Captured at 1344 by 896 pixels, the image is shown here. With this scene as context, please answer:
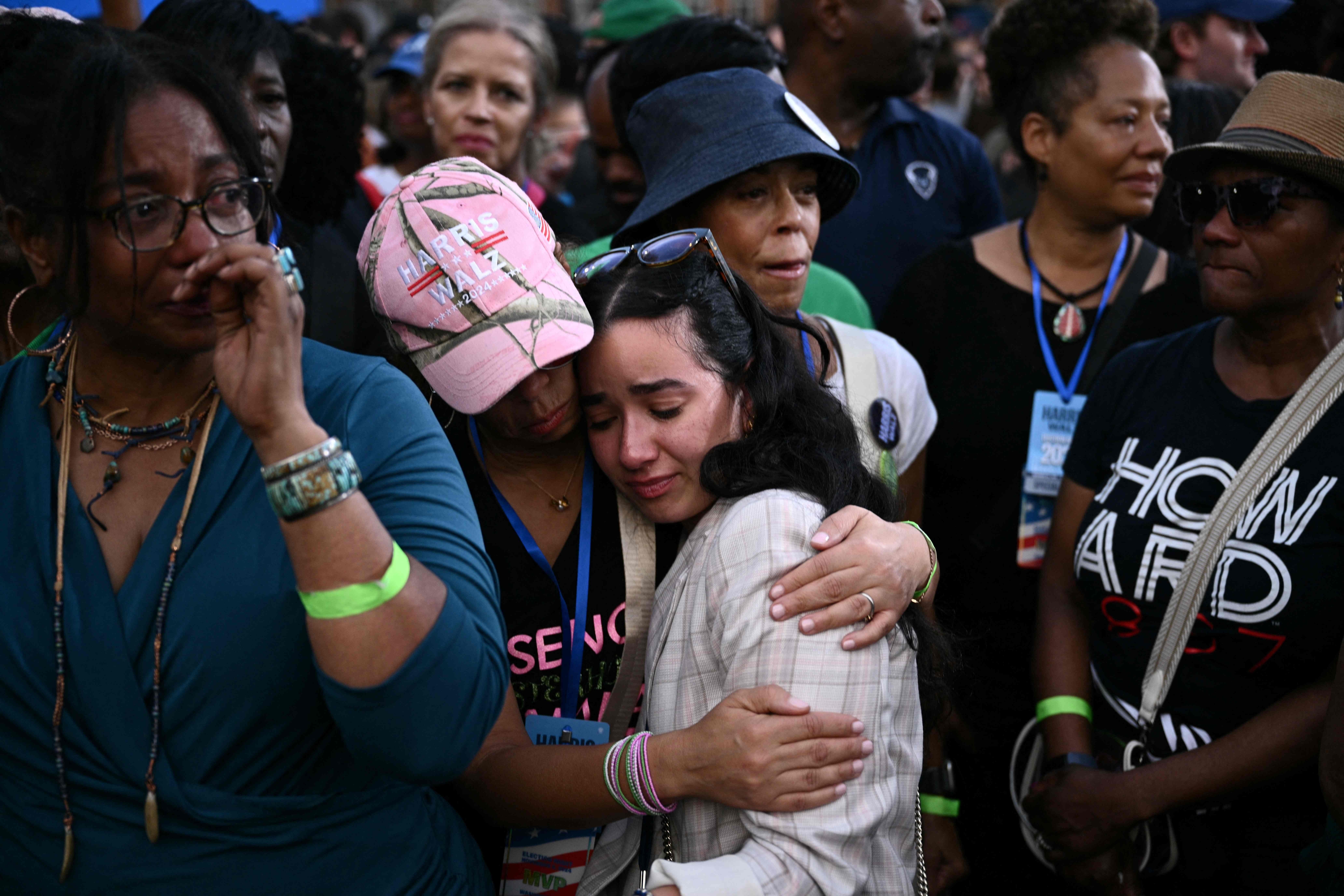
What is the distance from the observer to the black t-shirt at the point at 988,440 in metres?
3.25

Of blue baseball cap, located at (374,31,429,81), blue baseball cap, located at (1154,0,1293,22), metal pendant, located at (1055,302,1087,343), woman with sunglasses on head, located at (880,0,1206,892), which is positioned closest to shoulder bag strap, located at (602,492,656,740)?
woman with sunglasses on head, located at (880,0,1206,892)

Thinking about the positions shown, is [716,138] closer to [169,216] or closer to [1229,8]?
[169,216]

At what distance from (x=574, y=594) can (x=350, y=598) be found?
2.64 ft

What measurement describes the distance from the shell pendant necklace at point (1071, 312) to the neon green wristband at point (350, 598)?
255cm

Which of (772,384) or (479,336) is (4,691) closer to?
(479,336)

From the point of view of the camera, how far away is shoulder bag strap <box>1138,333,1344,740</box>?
244 centimetres

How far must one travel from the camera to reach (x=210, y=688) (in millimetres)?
1665

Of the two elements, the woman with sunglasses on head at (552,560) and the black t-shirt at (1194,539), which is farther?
the black t-shirt at (1194,539)

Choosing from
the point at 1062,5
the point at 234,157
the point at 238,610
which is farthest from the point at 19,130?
the point at 1062,5

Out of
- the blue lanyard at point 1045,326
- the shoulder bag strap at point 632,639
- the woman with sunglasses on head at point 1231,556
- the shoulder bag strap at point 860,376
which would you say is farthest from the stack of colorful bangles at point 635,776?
the blue lanyard at point 1045,326

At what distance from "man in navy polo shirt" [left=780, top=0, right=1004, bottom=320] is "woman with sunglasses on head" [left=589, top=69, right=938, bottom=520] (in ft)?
3.93

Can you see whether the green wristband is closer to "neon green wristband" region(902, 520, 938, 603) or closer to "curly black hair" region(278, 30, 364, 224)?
"neon green wristband" region(902, 520, 938, 603)

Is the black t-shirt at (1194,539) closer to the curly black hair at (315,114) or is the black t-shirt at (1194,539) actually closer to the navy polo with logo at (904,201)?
the navy polo with logo at (904,201)

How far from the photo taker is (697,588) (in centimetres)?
203
